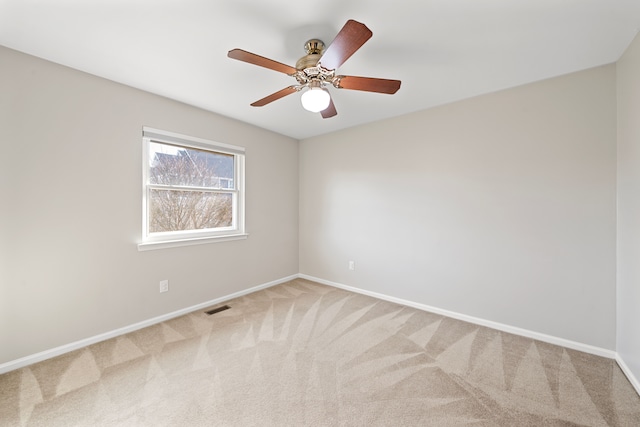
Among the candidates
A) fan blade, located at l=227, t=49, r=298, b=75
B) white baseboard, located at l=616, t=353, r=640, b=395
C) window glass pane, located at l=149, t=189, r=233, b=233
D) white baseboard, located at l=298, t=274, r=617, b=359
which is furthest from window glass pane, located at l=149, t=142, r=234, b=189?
white baseboard, located at l=616, t=353, r=640, b=395

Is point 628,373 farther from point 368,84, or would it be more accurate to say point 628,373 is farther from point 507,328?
point 368,84

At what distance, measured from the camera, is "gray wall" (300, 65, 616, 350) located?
2.09 m

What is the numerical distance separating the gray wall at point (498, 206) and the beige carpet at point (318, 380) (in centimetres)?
40

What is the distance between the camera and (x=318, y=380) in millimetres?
1776

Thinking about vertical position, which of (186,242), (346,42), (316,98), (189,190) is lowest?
(186,242)

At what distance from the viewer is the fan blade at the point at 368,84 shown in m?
1.72

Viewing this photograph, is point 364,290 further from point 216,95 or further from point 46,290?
point 46,290

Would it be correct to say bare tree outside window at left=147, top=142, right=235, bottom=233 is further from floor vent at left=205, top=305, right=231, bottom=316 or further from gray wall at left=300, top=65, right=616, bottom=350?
gray wall at left=300, top=65, right=616, bottom=350

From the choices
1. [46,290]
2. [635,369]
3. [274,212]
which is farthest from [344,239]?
[46,290]

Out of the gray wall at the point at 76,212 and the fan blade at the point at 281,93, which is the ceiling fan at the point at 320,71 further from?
the gray wall at the point at 76,212

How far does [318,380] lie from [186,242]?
204 cm

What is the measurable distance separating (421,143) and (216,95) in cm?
234

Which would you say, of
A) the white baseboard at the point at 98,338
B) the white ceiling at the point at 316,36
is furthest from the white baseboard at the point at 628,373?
the white baseboard at the point at 98,338

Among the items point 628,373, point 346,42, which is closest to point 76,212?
point 346,42
